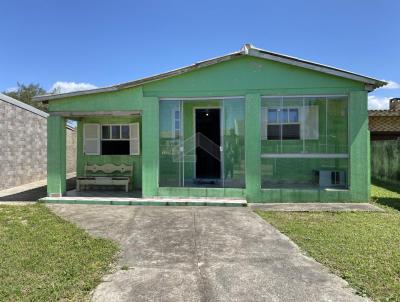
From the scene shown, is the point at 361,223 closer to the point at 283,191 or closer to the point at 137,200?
the point at 283,191

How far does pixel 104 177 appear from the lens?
11023 mm

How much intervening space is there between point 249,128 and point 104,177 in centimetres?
525

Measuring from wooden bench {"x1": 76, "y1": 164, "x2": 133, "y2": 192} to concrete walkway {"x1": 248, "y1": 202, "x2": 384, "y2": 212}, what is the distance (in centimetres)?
458

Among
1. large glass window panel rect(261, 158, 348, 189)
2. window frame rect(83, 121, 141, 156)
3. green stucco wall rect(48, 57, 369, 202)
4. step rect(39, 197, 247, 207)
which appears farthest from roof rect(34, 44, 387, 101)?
step rect(39, 197, 247, 207)

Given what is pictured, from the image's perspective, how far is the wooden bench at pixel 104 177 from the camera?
10.8m

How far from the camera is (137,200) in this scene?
8.93m

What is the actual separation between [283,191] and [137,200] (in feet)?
13.1

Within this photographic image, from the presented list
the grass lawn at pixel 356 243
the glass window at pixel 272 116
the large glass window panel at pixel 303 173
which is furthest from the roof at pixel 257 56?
the grass lawn at pixel 356 243

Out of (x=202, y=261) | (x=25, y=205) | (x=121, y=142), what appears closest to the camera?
(x=202, y=261)

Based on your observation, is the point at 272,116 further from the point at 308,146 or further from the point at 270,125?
the point at 308,146

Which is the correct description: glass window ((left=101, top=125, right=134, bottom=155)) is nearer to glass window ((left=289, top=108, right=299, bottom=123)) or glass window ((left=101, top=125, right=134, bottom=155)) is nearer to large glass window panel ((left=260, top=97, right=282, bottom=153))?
large glass window panel ((left=260, top=97, right=282, bottom=153))

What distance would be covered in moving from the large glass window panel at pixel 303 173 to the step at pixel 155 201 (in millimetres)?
1136

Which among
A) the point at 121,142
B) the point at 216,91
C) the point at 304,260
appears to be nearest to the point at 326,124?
the point at 216,91

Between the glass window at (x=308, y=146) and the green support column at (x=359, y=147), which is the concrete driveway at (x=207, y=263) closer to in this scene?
the glass window at (x=308, y=146)
